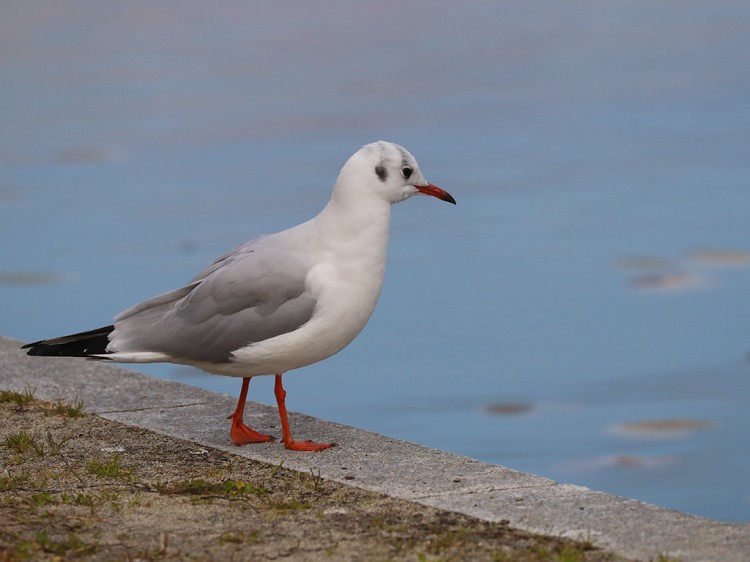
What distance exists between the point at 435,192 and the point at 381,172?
1.17 ft

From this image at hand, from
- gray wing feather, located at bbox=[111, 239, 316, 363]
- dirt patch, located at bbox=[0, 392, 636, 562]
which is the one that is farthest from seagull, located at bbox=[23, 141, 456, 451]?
dirt patch, located at bbox=[0, 392, 636, 562]

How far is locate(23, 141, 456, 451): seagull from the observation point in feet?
21.4

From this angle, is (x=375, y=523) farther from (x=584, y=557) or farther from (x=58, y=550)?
(x=58, y=550)

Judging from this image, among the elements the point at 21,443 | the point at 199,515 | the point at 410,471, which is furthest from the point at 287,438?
the point at 21,443

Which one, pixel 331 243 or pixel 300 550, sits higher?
pixel 331 243

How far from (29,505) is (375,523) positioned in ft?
5.07

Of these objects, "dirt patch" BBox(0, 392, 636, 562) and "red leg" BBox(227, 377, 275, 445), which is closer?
"dirt patch" BBox(0, 392, 636, 562)

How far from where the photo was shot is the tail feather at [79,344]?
6855 millimetres

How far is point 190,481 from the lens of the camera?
603 cm

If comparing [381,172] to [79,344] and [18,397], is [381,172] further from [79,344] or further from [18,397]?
[18,397]

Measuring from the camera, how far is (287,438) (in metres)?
6.69

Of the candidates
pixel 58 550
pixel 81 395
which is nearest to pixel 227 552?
pixel 58 550

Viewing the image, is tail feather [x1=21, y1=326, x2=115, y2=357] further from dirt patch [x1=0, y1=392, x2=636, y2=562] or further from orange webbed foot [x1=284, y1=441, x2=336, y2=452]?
orange webbed foot [x1=284, y1=441, x2=336, y2=452]

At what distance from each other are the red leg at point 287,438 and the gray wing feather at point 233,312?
347 mm
